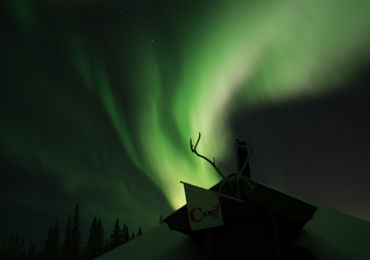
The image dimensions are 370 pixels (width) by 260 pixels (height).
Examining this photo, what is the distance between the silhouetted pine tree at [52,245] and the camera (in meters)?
53.8

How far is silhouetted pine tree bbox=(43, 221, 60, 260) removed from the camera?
53763 millimetres

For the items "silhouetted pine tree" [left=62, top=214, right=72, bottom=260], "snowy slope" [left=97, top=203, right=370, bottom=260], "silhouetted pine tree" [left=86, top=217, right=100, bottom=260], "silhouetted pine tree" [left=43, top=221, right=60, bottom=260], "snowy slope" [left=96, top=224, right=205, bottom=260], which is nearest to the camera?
"snowy slope" [left=97, top=203, right=370, bottom=260]

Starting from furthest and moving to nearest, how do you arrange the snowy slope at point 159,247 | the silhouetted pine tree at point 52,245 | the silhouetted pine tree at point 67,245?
1. the silhouetted pine tree at point 52,245
2. the silhouetted pine tree at point 67,245
3. the snowy slope at point 159,247

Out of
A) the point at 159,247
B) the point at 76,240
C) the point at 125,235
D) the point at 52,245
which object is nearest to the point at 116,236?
the point at 125,235

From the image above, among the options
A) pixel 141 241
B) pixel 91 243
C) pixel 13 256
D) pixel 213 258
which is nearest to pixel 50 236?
pixel 91 243

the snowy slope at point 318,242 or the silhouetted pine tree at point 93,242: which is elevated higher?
the silhouetted pine tree at point 93,242

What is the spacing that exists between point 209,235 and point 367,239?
3.70 metres

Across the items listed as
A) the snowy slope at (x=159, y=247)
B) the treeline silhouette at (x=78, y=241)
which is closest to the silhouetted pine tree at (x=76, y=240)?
the treeline silhouette at (x=78, y=241)

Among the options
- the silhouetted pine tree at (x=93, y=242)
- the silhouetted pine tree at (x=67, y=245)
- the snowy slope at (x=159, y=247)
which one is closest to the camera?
the snowy slope at (x=159, y=247)

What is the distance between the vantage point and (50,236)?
57000 mm

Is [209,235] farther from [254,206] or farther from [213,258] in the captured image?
[254,206]

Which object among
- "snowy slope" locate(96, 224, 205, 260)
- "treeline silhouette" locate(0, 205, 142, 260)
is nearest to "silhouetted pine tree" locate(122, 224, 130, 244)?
"treeline silhouette" locate(0, 205, 142, 260)

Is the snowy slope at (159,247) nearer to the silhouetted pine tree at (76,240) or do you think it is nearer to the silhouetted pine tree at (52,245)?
the silhouetted pine tree at (76,240)

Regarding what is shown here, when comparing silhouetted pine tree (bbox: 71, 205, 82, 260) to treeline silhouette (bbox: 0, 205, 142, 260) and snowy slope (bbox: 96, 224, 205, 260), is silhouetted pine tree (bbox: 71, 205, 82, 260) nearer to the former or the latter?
treeline silhouette (bbox: 0, 205, 142, 260)
